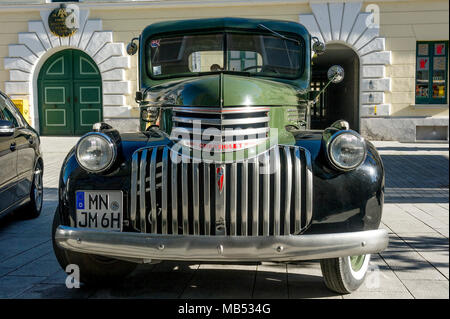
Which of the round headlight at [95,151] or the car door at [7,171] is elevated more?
the round headlight at [95,151]

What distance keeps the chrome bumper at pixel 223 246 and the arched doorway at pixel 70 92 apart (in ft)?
48.6

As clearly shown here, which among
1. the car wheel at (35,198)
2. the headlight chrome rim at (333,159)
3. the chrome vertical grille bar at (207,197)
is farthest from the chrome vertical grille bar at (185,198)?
the car wheel at (35,198)

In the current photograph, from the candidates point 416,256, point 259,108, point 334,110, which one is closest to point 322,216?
point 259,108

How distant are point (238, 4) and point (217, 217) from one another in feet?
45.3

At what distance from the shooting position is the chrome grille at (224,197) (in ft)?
9.44

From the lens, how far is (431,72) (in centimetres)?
1556

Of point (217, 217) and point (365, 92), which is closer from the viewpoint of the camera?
point (217, 217)

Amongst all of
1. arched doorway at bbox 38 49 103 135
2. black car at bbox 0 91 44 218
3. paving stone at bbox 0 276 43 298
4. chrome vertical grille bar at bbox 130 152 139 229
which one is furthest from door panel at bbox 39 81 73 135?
chrome vertical grille bar at bbox 130 152 139 229

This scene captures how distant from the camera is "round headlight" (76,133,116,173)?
3.04 m

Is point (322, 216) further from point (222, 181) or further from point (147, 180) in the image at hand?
point (147, 180)

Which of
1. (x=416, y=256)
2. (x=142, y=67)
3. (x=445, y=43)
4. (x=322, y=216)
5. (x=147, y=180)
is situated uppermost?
(x=445, y=43)

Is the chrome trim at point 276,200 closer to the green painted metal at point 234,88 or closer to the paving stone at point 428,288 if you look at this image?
the green painted metal at point 234,88

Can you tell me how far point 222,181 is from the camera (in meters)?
2.88

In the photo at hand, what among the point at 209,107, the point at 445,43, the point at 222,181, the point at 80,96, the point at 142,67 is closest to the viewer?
the point at 222,181
